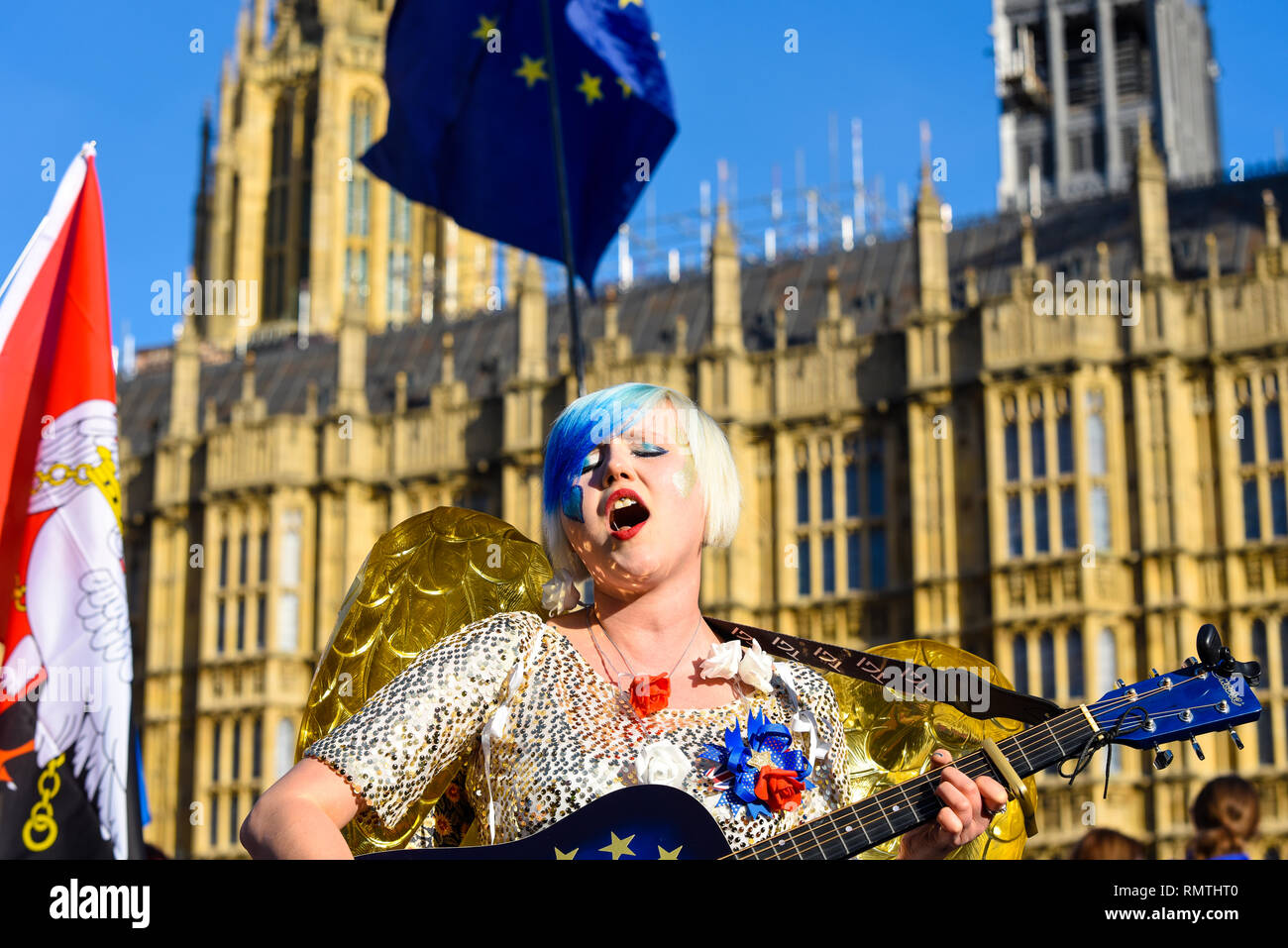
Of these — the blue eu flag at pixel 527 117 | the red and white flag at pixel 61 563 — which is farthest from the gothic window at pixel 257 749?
the red and white flag at pixel 61 563

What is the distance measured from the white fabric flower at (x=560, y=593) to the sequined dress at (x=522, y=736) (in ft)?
0.41

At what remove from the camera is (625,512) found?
340cm

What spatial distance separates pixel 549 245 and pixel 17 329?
4.74 meters

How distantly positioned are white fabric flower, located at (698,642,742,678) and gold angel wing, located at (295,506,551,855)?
68cm

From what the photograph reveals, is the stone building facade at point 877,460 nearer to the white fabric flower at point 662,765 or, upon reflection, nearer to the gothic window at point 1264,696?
Result: the gothic window at point 1264,696

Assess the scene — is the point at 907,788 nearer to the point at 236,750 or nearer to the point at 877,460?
the point at 877,460

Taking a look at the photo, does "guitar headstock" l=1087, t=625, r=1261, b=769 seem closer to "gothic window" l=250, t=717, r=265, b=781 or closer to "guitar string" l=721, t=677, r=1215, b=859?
"guitar string" l=721, t=677, r=1215, b=859

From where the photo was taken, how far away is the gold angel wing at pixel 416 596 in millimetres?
3881

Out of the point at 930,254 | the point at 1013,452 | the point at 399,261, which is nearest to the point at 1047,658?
the point at 1013,452

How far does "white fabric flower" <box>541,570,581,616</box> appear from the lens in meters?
3.53

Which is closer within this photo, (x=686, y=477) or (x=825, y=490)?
(x=686, y=477)

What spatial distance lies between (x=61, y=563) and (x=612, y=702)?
3.47 metres
